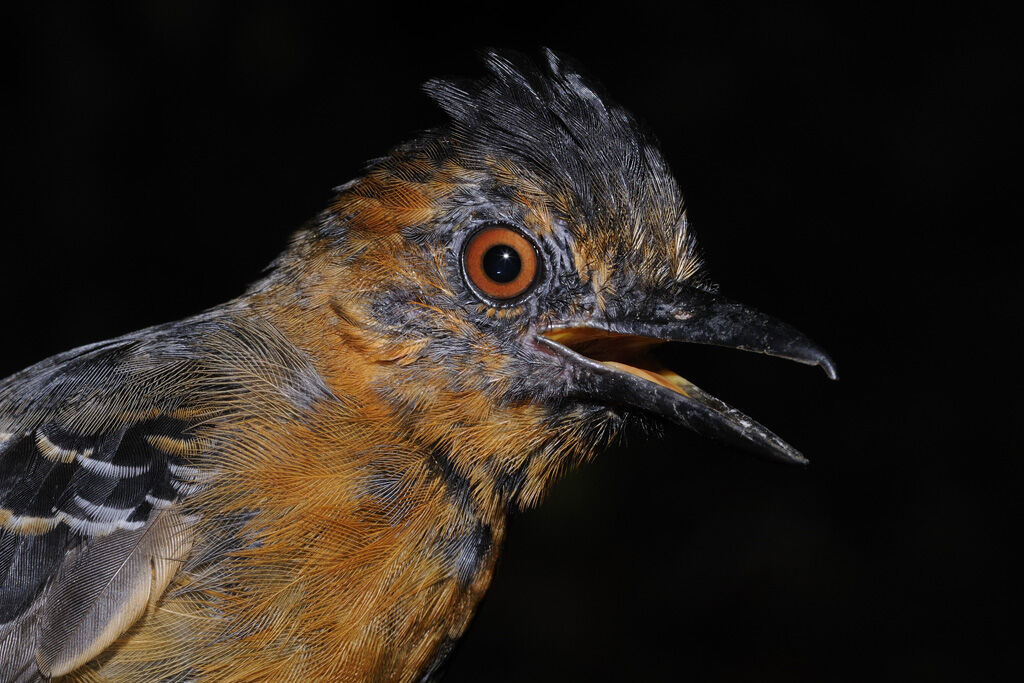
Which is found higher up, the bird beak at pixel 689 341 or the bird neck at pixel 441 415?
the bird beak at pixel 689 341

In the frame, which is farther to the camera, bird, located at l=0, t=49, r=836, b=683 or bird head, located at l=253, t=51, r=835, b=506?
bird head, located at l=253, t=51, r=835, b=506

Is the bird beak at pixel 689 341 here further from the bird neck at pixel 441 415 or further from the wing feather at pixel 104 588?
the wing feather at pixel 104 588

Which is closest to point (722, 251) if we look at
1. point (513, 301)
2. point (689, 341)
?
point (689, 341)

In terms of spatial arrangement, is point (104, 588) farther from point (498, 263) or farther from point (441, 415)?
point (498, 263)

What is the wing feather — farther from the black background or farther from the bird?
the black background

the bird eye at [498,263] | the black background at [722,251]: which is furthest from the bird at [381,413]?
the black background at [722,251]

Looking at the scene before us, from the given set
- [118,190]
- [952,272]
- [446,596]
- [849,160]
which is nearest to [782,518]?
[952,272]

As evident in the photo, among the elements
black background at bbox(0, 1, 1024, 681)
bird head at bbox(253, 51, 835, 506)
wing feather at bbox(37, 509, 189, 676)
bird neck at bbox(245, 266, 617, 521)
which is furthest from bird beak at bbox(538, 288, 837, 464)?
black background at bbox(0, 1, 1024, 681)

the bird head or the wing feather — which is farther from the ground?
the bird head
